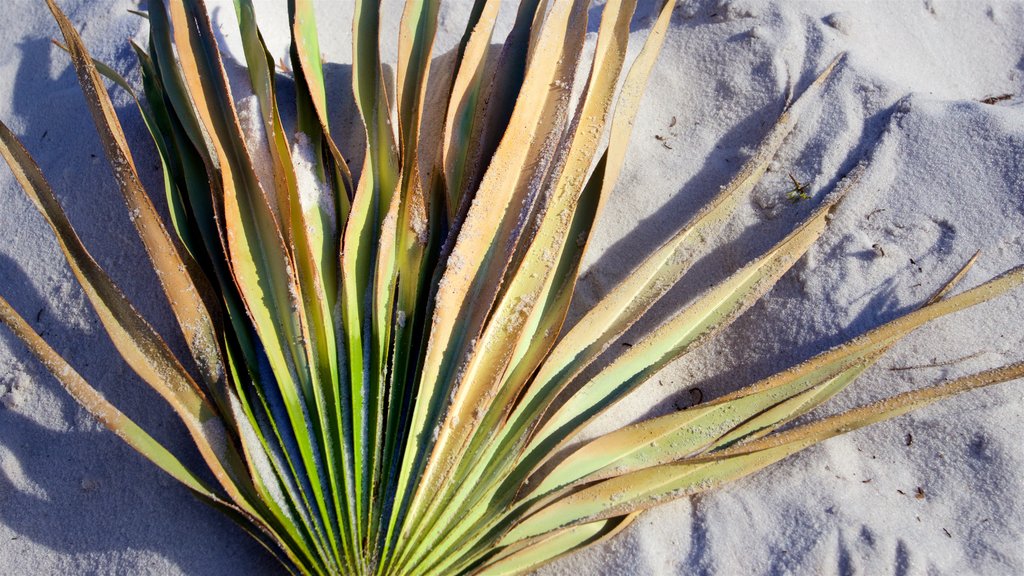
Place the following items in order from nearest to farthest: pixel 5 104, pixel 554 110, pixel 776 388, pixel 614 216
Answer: pixel 776 388
pixel 554 110
pixel 614 216
pixel 5 104

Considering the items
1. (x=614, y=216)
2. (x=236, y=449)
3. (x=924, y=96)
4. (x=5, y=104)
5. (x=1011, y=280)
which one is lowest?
(x=236, y=449)

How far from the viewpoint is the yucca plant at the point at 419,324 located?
1418 mm

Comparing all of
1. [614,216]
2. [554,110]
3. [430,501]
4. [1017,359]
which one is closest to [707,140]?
[614,216]

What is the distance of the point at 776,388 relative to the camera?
150 centimetres

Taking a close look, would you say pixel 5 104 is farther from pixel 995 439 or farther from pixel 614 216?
pixel 995 439

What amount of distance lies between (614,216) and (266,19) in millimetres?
987

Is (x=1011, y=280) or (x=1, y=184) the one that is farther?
(x=1, y=184)

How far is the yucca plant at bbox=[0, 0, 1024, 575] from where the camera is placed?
1.42 m

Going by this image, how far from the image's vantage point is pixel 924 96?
1.86 metres

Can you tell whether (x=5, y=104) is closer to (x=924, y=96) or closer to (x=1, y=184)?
(x=1, y=184)

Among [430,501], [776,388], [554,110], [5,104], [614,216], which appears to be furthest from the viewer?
[5,104]

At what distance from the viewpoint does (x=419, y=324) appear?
1.53m

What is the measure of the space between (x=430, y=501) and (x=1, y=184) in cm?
126

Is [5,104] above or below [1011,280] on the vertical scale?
above
